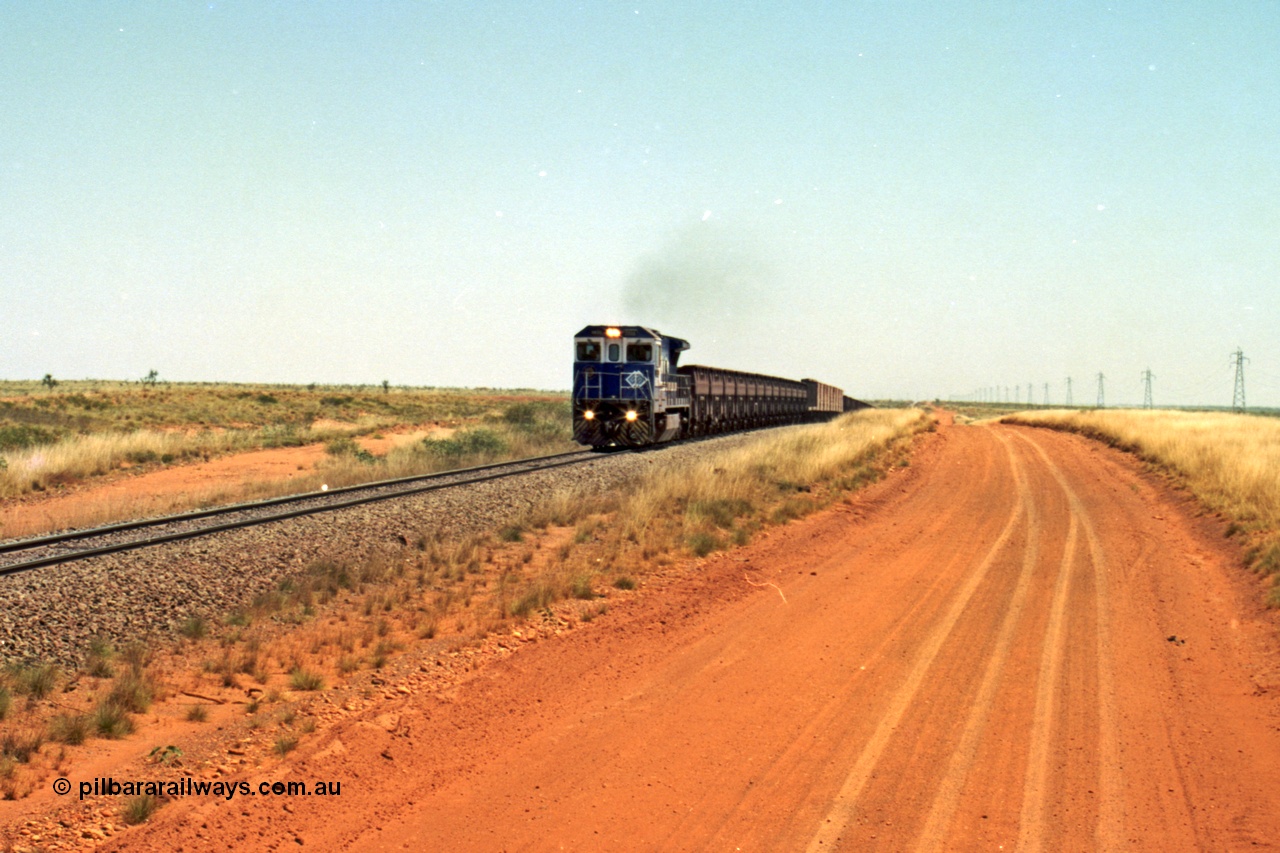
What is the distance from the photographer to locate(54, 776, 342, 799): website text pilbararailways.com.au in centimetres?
543

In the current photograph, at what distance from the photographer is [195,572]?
10562 mm

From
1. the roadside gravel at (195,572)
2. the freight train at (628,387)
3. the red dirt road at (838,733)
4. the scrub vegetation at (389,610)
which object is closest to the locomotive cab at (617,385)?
the freight train at (628,387)

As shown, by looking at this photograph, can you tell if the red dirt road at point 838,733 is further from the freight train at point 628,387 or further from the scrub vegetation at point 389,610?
the freight train at point 628,387

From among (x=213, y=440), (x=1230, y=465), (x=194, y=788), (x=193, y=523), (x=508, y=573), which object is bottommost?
(x=194, y=788)

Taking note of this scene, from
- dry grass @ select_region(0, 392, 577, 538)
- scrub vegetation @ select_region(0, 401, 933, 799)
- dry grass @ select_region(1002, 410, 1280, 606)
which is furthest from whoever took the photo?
dry grass @ select_region(0, 392, 577, 538)

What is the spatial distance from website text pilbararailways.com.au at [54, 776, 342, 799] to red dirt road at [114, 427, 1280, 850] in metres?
0.14

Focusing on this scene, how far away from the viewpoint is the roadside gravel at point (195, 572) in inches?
333

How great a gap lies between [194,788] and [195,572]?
572cm

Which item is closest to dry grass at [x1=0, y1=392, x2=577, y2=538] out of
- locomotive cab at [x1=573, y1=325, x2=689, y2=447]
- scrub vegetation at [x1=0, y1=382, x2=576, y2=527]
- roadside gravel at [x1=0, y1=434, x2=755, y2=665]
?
scrub vegetation at [x1=0, y1=382, x2=576, y2=527]

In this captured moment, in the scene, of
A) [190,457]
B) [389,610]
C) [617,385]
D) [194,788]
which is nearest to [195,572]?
[389,610]

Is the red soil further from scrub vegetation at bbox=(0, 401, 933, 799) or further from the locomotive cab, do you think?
the locomotive cab

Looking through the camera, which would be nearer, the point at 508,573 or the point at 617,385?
the point at 508,573

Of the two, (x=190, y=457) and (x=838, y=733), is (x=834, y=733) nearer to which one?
(x=838, y=733)

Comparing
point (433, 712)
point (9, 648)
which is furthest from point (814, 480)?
point (9, 648)
